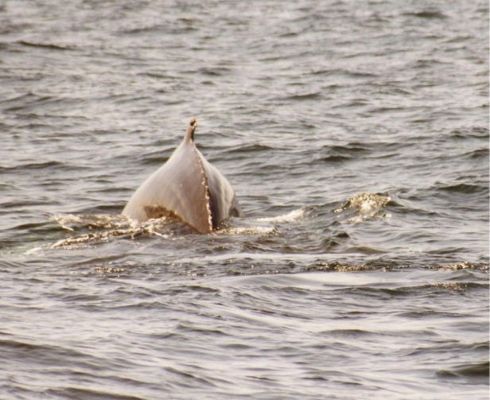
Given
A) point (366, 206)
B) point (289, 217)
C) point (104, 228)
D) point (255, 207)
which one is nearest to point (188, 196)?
point (104, 228)

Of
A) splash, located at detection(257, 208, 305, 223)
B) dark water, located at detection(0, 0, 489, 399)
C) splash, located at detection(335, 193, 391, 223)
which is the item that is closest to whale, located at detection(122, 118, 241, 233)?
dark water, located at detection(0, 0, 489, 399)

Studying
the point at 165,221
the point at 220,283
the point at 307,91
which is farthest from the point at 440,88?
the point at 220,283

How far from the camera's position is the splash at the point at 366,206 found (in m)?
15.8

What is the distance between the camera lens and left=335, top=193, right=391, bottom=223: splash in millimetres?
15758

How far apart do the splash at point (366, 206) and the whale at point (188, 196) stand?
154cm

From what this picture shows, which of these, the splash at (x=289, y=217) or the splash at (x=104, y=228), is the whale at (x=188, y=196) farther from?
the splash at (x=289, y=217)

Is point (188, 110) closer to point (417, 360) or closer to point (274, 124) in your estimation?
point (274, 124)

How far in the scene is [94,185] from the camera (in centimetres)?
1788

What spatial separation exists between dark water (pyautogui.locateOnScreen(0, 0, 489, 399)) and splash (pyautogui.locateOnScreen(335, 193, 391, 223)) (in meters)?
0.05

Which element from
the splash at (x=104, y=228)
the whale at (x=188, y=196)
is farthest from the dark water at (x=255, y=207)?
the whale at (x=188, y=196)

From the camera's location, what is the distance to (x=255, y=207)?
16.5m

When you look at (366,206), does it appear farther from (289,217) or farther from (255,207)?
(255,207)

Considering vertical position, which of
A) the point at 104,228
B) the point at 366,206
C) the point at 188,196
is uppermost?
the point at 188,196

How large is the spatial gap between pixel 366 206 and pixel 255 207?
1.21 meters
